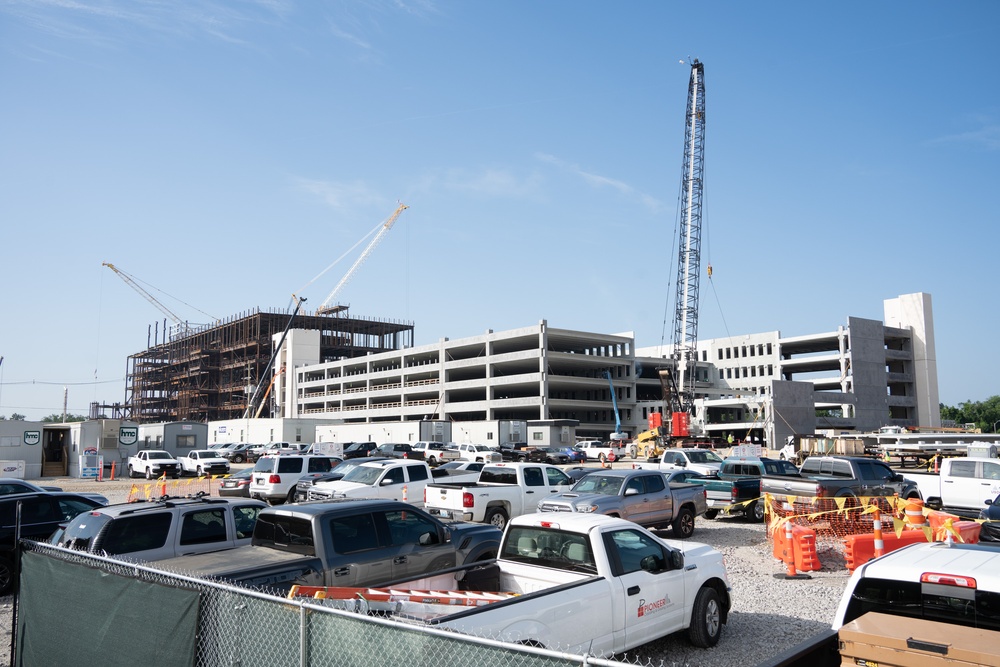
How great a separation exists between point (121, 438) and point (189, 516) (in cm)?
4437

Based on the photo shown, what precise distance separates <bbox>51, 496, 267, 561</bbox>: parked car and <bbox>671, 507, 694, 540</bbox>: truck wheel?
34.7 feet

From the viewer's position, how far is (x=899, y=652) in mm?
4570

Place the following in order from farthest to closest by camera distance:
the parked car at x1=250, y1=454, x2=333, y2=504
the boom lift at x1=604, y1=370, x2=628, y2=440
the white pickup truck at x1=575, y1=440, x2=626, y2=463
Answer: the boom lift at x1=604, y1=370, x2=628, y2=440 < the white pickup truck at x1=575, y1=440, x2=626, y2=463 < the parked car at x1=250, y1=454, x2=333, y2=504

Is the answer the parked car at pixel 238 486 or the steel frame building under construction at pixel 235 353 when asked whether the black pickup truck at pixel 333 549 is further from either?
the steel frame building under construction at pixel 235 353

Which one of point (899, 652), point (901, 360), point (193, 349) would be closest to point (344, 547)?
point (899, 652)

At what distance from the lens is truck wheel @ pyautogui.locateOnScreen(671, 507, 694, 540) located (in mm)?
18188

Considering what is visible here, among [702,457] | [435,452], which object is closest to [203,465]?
[435,452]

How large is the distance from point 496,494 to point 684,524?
4.66 metres

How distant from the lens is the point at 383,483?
67.4 ft

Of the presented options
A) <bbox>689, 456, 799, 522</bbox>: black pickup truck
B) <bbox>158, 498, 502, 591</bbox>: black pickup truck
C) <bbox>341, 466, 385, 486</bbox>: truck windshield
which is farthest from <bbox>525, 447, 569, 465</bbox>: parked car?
<bbox>158, 498, 502, 591</bbox>: black pickup truck

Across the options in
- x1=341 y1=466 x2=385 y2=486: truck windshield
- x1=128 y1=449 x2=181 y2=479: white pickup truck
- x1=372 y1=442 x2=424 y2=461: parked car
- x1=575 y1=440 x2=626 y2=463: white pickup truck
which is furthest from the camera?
x1=575 y1=440 x2=626 y2=463: white pickup truck

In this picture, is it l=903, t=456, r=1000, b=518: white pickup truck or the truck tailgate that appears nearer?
the truck tailgate

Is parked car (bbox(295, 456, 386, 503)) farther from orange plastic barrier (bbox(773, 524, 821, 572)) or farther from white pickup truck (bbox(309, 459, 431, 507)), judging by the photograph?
orange plastic barrier (bbox(773, 524, 821, 572))

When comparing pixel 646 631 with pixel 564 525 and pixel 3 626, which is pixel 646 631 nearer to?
pixel 564 525
